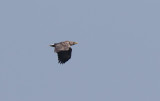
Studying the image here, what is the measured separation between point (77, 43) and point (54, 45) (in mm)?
4218

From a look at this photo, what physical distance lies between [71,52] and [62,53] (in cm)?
96

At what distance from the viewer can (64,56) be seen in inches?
4481

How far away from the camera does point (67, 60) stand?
4491 inches

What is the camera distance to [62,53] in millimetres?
113750

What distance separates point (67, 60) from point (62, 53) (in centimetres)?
90

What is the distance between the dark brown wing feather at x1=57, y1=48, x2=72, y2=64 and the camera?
113688mm

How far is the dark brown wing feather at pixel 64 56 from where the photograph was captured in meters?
114

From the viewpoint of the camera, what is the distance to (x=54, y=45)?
114125mm

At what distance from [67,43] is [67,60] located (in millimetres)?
1783

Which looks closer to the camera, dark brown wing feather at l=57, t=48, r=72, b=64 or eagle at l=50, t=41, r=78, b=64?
eagle at l=50, t=41, r=78, b=64

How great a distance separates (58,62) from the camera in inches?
4483

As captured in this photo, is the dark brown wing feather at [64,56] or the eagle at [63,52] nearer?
the eagle at [63,52]

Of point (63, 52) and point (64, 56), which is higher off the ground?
point (63, 52)
